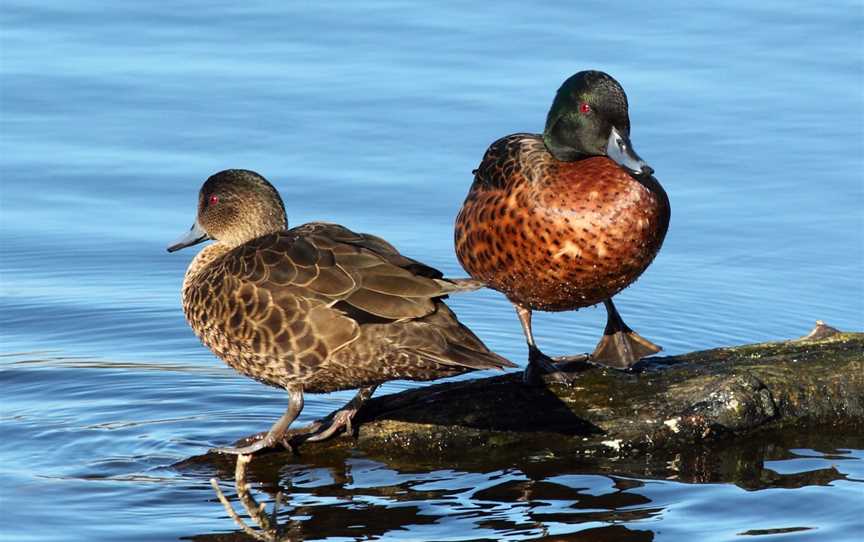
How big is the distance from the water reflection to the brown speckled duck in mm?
222

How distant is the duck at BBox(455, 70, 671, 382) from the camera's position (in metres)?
7.41

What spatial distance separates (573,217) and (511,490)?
133 centimetres

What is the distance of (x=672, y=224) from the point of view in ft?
34.8

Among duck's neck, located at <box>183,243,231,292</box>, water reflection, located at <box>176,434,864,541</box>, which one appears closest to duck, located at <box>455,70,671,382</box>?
water reflection, located at <box>176,434,864,541</box>

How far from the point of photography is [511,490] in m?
6.87

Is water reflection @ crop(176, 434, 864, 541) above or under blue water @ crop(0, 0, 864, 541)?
under

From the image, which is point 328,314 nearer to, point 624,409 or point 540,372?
point 540,372

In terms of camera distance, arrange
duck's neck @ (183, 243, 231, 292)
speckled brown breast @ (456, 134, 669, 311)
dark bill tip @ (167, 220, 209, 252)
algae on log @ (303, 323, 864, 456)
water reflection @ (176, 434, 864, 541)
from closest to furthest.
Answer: water reflection @ (176, 434, 864, 541) < algae on log @ (303, 323, 864, 456) < speckled brown breast @ (456, 134, 669, 311) < duck's neck @ (183, 243, 231, 292) < dark bill tip @ (167, 220, 209, 252)

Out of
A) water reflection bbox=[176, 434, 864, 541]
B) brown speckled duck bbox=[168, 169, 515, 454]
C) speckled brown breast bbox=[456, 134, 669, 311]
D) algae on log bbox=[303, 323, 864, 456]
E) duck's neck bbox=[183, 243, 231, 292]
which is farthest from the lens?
duck's neck bbox=[183, 243, 231, 292]

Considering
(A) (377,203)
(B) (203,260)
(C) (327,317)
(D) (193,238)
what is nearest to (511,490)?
(C) (327,317)

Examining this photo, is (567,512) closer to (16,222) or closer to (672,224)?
(672,224)

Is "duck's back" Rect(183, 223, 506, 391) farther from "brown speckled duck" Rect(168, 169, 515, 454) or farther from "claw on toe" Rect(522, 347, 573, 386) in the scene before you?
"claw on toe" Rect(522, 347, 573, 386)

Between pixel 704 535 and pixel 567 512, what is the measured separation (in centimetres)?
57

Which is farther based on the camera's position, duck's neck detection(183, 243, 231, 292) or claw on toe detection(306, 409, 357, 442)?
duck's neck detection(183, 243, 231, 292)
